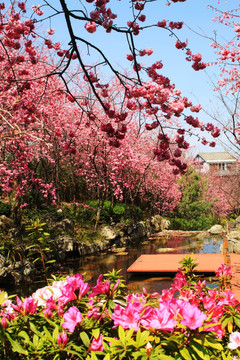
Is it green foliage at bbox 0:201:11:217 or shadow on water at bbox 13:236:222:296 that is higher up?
green foliage at bbox 0:201:11:217

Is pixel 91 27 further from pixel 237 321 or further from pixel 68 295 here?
pixel 237 321

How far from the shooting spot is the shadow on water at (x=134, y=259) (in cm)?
746

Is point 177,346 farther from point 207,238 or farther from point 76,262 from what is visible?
point 207,238

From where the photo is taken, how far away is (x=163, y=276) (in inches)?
314

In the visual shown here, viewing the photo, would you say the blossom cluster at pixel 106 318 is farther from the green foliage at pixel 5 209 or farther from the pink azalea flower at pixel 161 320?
the green foliage at pixel 5 209

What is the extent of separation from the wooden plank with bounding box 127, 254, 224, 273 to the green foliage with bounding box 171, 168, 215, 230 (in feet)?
36.2

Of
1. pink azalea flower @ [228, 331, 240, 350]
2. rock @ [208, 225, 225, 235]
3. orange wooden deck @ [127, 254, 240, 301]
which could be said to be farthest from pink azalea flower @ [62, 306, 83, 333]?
rock @ [208, 225, 225, 235]

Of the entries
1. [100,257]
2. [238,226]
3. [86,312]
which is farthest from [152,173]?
[86,312]

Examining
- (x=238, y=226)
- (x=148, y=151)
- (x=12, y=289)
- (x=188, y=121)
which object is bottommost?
(x=12, y=289)

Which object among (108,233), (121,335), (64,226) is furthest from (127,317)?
(108,233)

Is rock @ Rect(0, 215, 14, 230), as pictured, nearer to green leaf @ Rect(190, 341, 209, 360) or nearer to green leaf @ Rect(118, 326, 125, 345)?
green leaf @ Rect(118, 326, 125, 345)

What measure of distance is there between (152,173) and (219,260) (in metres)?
13.6

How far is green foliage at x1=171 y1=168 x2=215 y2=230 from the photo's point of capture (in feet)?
65.6

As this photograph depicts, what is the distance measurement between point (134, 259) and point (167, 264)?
278cm
